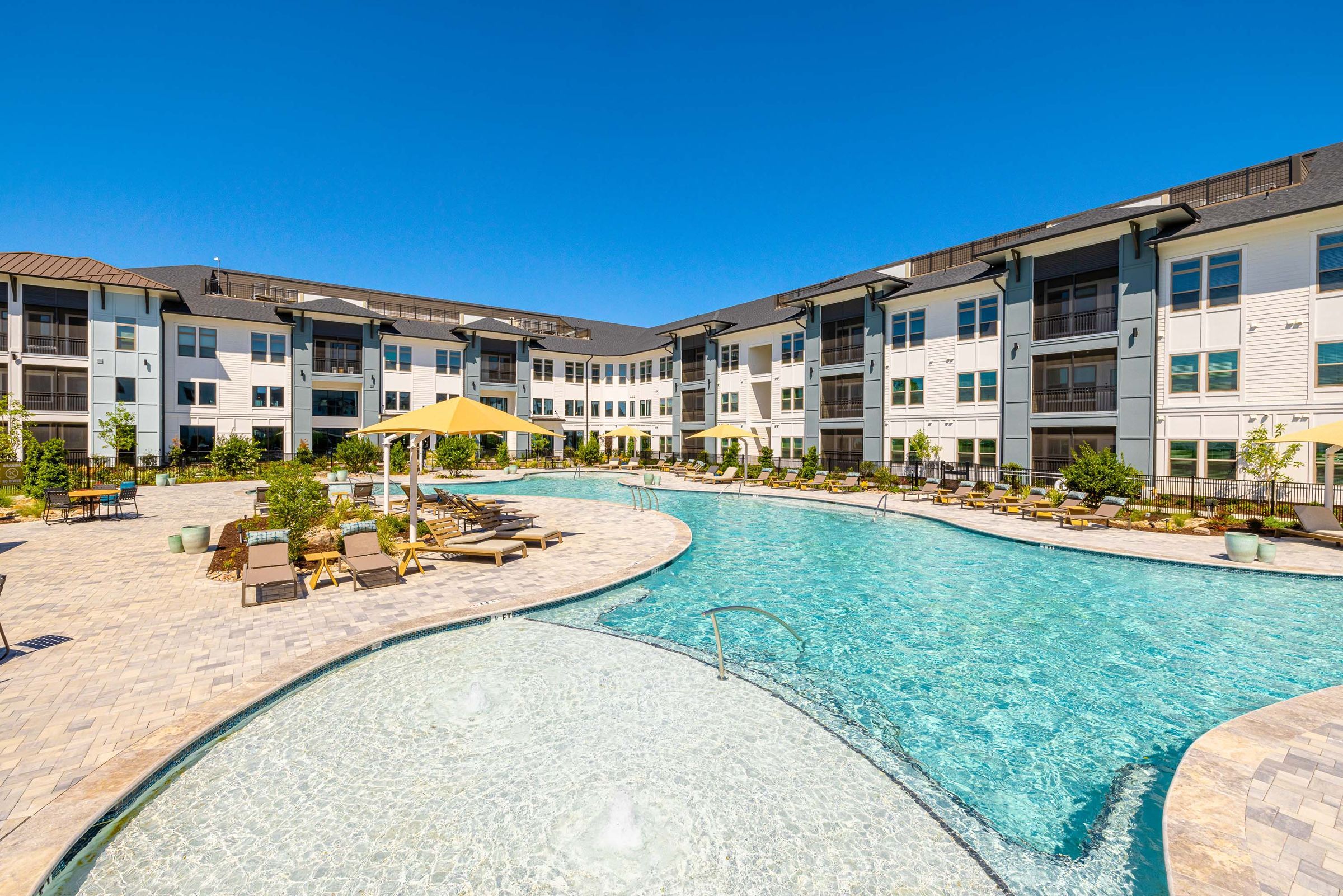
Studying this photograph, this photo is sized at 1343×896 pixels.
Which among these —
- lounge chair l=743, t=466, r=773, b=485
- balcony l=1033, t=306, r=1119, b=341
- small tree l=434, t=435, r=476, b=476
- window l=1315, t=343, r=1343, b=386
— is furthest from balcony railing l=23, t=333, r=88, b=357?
window l=1315, t=343, r=1343, b=386

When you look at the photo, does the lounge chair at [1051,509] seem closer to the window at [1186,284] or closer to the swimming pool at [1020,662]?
the swimming pool at [1020,662]

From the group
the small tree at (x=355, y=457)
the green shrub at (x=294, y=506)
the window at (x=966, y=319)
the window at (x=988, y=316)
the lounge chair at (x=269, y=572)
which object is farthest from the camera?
the small tree at (x=355, y=457)

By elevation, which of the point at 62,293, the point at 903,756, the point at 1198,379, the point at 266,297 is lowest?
the point at 903,756

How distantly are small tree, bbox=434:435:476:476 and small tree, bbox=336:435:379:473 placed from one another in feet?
11.7

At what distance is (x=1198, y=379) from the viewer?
20.0 m

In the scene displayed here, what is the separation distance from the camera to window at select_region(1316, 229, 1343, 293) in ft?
57.7

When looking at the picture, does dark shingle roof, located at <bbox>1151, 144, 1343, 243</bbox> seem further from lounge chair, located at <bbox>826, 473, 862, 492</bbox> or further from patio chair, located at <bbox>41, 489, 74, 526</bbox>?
patio chair, located at <bbox>41, 489, 74, 526</bbox>

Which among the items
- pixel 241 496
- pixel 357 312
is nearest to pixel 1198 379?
pixel 241 496

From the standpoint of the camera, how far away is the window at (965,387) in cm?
2658

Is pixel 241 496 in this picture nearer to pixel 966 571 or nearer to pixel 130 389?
pixel 130 389

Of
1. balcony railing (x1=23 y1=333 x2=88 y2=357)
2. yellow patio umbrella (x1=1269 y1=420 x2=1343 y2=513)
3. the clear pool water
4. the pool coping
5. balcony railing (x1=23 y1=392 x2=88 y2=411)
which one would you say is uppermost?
Result: balcony railing (x1=23 y1=333 x2=88 y2=357)

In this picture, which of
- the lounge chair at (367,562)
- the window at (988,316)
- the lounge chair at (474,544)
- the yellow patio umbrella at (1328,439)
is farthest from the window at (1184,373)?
the lounge chair at (367,562)

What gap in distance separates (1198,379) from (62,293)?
2083 inches

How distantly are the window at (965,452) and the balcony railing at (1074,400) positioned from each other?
326cm
